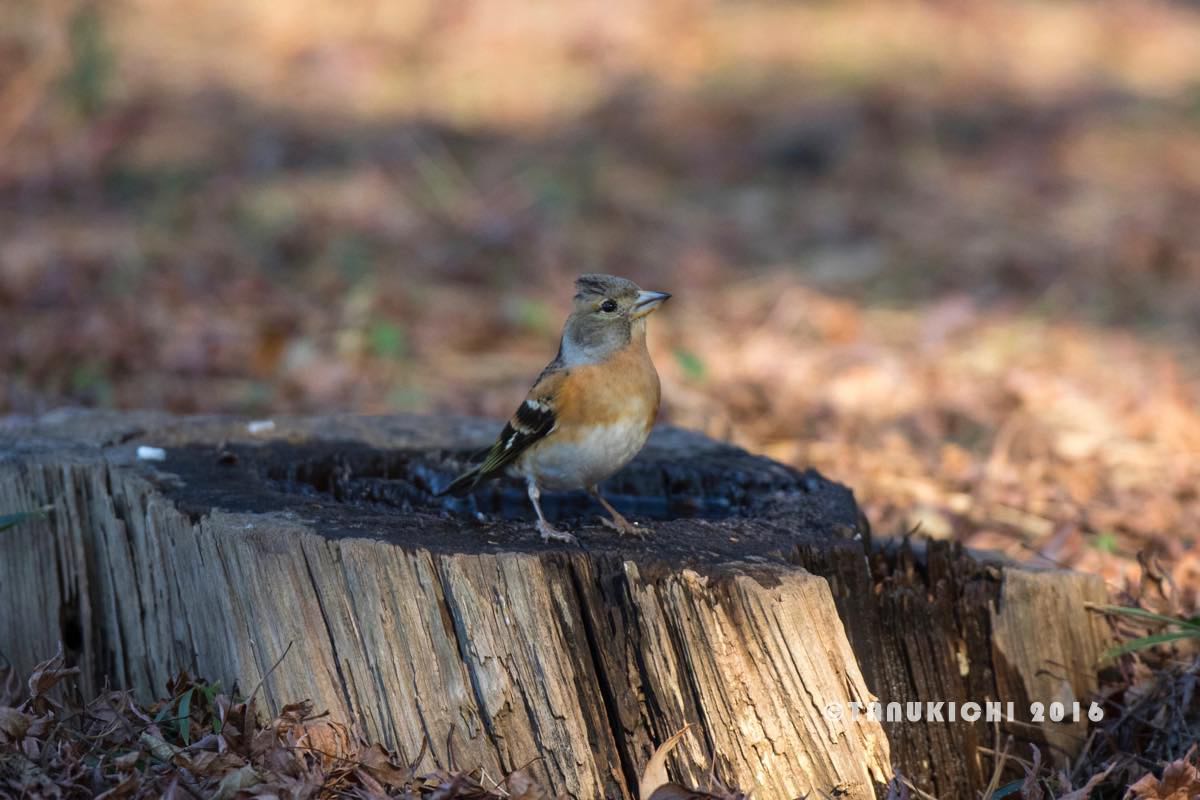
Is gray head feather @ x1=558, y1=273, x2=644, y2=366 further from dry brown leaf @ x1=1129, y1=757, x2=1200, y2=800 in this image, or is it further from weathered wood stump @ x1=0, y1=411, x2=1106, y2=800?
dry brown leaf @ x1=1129, y1=757, x2=1200, y2=800

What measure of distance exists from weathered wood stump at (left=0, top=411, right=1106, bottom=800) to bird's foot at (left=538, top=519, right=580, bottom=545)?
1.9 inches

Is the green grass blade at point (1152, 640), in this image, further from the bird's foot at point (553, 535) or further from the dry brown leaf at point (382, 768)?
the dry brown leaf at point (382, 768)

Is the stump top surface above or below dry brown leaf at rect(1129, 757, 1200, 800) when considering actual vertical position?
above

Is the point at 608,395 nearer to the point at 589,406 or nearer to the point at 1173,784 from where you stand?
the point at 589,406

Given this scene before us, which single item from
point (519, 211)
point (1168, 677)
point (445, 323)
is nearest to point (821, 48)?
point (519, 211)

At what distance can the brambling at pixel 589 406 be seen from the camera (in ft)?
15.0

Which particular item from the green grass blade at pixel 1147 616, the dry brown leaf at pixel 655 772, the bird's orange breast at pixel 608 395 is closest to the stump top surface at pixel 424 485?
the bird's orange breast at pixel 608 395

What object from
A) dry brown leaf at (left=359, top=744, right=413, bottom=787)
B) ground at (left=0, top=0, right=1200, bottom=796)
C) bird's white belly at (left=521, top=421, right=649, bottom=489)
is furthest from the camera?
ground at (left=0, top=0, right=1200, bottom=796)

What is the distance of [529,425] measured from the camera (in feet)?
15.3

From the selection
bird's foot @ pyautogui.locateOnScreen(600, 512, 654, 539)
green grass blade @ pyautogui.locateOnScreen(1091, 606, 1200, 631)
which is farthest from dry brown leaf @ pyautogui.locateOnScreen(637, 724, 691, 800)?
green grass blade @ pyautogui.locateOnScreen(1091, 606, 1200, 631)

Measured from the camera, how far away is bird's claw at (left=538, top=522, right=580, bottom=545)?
3970 millimetres

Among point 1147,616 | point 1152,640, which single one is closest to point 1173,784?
point 1152,640

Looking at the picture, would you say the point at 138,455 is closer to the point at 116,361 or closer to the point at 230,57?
the point at 116,361

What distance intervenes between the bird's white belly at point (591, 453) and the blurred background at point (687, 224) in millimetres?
1884
